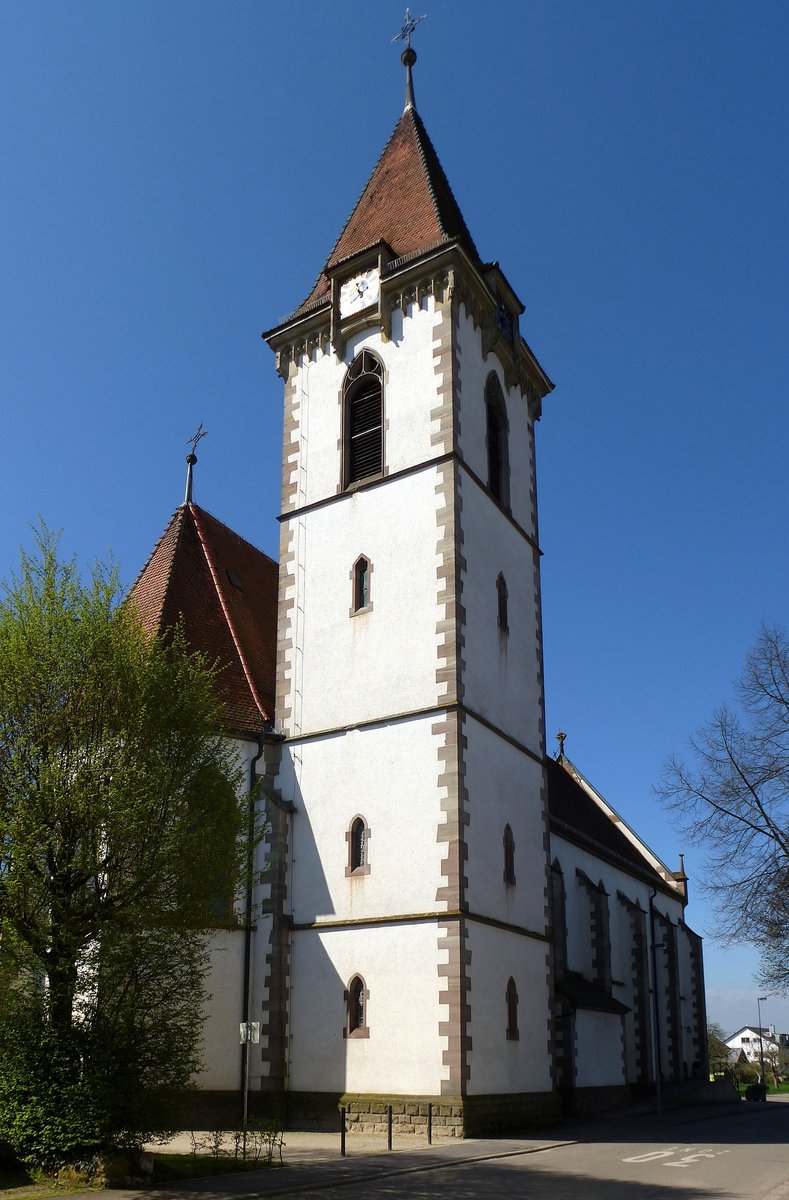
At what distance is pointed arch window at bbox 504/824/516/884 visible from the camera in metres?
21.5

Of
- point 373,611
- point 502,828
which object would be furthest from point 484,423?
point 502,828

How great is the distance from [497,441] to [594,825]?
57.2 feet

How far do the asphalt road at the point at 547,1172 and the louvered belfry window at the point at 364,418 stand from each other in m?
13.3

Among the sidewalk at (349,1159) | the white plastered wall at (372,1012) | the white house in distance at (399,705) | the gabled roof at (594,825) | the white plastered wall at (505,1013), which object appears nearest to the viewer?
the sidewalk at (349,1159)

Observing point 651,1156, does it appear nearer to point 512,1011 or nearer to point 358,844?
point 512,1011

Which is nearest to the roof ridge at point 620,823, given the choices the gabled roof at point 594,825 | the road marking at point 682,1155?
the gabled roof at point 594,825

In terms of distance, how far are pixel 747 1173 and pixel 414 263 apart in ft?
59.4

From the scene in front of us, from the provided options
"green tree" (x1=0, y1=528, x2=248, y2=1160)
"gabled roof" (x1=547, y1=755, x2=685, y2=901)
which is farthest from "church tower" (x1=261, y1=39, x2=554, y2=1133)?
"gabled roof" (x1=547, y1=755, x2=685, y2=901)

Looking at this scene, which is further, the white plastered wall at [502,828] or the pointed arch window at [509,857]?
Answer: the pointed arch window at [509,857]

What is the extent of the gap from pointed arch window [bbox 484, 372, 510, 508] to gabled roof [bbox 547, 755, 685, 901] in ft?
29.9

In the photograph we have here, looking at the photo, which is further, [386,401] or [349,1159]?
[386,401]

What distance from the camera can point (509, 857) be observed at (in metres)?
21.7

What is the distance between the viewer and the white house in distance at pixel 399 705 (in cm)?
1941

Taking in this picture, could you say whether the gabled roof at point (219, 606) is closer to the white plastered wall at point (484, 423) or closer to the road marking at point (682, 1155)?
the white plastered wall at point (484, 423)
